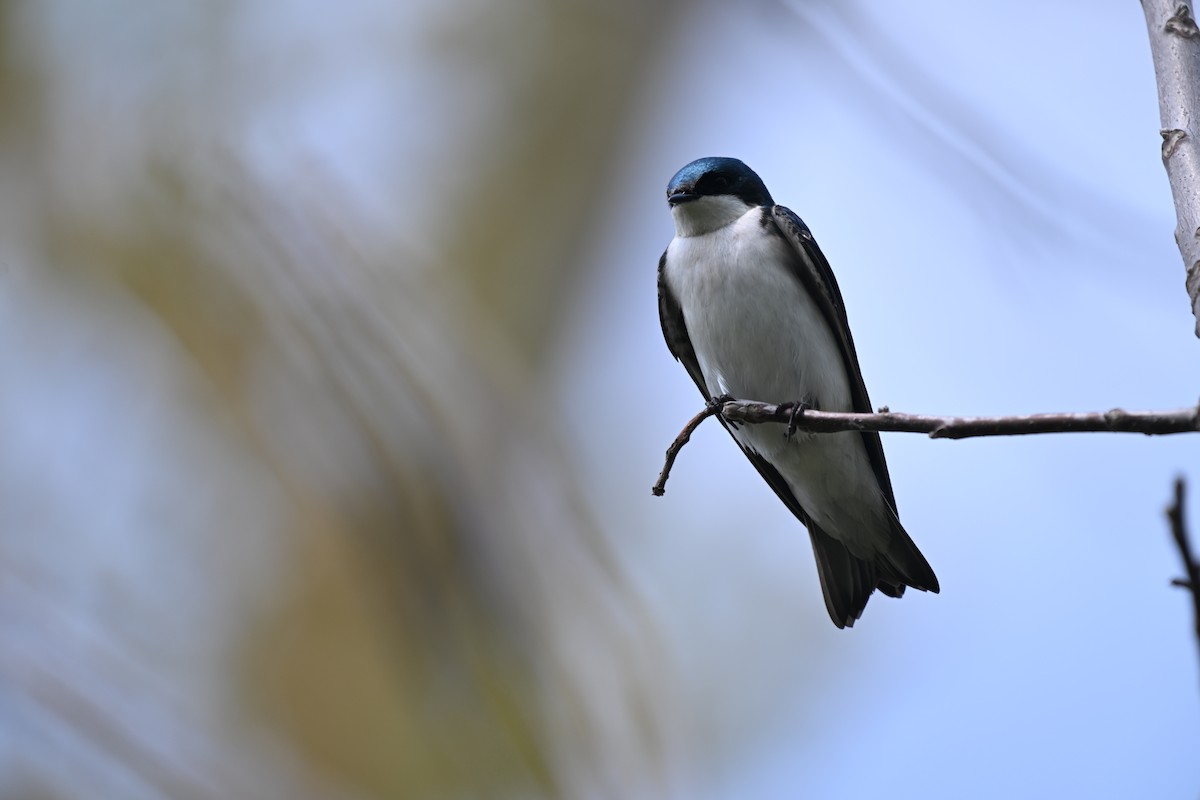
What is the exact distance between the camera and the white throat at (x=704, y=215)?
11.8 feet

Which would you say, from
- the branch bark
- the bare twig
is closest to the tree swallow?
the bare twig

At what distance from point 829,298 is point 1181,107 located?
70.6 inches

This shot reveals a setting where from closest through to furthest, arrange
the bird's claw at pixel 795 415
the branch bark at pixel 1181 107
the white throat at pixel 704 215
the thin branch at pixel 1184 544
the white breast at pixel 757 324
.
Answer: the thin branch at pixel 1184 544, the branch bark at pixel 1181 107, the bird's claw at pixel 795 415, the white breast at pixel 757 324, the white throat at pixel 704 215

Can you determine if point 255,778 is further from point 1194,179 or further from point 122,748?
point 1194,179

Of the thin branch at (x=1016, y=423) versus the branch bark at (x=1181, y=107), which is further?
the branch bark at (x=1181, y=107)

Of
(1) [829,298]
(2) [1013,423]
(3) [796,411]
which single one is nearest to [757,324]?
(1) [829,298]

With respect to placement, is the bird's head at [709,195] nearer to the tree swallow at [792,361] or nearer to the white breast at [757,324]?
the tree swallow at [792,361]

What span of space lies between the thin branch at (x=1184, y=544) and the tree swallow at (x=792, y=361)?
7.75ft

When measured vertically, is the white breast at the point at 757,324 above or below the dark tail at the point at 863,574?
above

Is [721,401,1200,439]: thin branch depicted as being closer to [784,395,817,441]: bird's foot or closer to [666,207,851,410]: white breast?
[784,395,817,441]: bird's foot

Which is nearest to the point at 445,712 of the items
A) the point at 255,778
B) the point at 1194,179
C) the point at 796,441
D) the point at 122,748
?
the point at 255,778

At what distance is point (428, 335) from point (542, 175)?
8.83 ft

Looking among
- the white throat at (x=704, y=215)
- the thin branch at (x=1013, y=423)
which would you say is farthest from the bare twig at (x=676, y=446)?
the white throat at (x=704, y=215)

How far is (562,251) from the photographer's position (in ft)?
18.1
